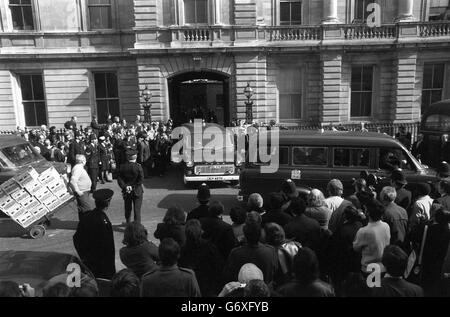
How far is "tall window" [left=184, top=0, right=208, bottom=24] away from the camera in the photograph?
19641mm

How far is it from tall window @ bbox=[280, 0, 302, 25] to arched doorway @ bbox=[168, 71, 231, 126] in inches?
174

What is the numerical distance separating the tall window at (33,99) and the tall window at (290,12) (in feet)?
44.0

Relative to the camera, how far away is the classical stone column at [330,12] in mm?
19766

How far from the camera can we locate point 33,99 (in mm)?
20766

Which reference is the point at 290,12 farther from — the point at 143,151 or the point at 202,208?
the point at 202,208

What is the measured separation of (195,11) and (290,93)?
660cm

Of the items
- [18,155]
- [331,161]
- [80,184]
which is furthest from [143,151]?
[331,161]

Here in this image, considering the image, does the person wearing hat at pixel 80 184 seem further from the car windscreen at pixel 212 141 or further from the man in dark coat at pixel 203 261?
the car windscreen at pixel 212 141

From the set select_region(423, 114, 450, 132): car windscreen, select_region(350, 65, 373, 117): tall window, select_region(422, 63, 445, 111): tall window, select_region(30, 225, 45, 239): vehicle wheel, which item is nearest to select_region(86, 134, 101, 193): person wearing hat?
select_region(30, 225, 45, 239): vehicle wheel

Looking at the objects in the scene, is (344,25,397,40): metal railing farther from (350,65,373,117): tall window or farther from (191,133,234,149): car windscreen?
(191,133,234,149): car windscreen
